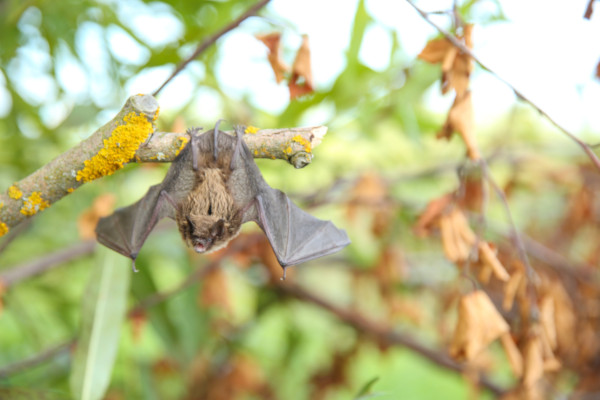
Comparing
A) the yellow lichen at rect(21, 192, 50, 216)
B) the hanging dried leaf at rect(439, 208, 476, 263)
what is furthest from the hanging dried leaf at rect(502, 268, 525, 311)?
the yellow lichen at rect(21, 192, 50, 216)

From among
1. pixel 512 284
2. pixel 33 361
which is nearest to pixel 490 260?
pixel 512 284

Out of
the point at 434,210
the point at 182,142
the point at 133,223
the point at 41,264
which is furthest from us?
the point at 41,264

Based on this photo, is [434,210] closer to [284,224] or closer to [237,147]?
[284,224]

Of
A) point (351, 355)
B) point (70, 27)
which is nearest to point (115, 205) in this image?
point (70, 27)

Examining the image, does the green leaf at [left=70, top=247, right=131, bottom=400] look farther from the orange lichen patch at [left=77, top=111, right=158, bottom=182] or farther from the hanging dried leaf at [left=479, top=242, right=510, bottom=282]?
the hanging dried leaf at [left=479, top=242, right=510, bottom=282]

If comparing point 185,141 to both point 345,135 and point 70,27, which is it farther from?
point 345,135
